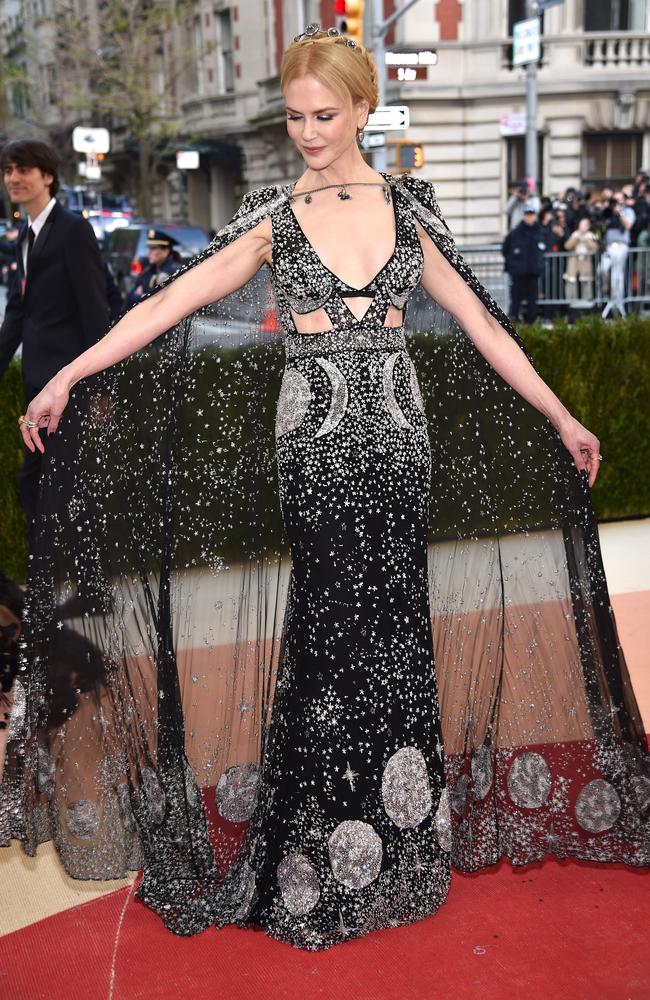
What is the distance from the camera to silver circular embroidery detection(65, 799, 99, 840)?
332cm

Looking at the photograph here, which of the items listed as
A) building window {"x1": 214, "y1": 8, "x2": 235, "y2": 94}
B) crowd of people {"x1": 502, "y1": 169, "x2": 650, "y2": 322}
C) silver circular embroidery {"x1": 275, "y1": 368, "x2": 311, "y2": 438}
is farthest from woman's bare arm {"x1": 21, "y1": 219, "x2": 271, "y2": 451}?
building window {"x1": 214, "y1": 8, "x2": 235, "y2": 94}

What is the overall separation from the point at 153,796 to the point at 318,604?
743mm

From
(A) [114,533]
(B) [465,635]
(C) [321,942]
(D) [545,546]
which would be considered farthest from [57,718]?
(D) [545,546]

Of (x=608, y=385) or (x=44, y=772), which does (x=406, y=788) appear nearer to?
(x=44, y=772)

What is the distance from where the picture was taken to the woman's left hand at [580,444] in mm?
3395

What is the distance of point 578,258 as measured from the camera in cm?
1723

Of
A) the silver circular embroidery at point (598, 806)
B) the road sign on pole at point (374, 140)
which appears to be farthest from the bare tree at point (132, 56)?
Answer: the silver circular embroidery at point (598, 806)

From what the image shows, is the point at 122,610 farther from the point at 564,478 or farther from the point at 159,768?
the point at 564,478

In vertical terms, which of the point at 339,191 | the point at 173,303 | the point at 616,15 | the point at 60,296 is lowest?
the point at 60,296

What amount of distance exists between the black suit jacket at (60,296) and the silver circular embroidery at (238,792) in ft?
6.15

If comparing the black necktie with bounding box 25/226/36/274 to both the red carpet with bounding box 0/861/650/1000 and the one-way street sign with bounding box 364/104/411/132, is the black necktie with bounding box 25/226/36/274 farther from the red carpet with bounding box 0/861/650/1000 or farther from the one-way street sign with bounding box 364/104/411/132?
the one-way street sign with bounding box 364/104/411/132

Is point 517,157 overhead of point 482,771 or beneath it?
overhead

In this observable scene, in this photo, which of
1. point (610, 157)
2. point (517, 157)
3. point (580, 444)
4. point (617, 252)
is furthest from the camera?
point (610, 157)

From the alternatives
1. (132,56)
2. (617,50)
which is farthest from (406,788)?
(132,56)
